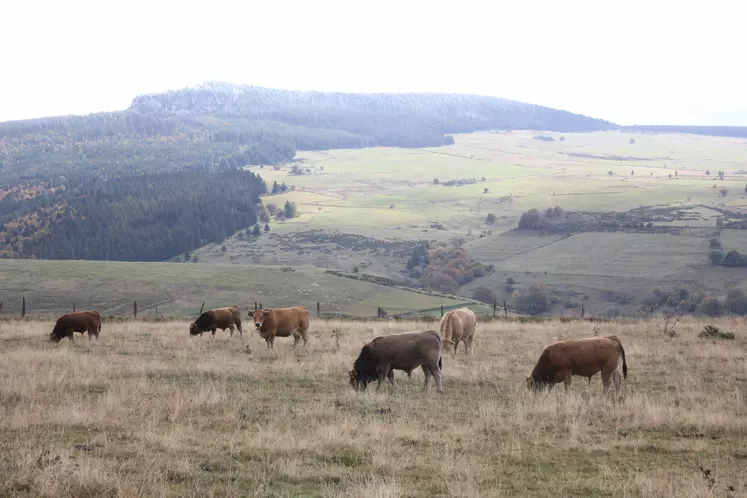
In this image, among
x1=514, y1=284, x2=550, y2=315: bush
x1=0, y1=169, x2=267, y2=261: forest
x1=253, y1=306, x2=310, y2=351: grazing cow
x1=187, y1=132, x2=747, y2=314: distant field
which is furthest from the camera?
x1=0, y1=169, x2=267, y2=261: forest

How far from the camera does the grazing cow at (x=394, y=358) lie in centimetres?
1619

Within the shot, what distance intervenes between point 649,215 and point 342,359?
424 feet

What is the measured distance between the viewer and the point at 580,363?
1554 centimetres

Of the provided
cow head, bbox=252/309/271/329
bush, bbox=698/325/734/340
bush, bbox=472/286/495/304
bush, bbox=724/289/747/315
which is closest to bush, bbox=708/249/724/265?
bush, bbox=724/289/747/315

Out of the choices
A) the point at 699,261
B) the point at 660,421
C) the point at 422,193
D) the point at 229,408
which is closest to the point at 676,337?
the point at 660,421

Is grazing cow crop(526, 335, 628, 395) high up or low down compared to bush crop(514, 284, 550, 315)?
up

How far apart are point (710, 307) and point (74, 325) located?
71720 millimetres

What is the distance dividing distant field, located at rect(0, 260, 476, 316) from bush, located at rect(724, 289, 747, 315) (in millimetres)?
33891

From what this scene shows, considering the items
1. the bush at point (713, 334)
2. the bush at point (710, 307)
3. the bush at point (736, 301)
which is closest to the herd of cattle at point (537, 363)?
the bush at point (713, 334)

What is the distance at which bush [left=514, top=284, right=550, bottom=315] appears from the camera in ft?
274

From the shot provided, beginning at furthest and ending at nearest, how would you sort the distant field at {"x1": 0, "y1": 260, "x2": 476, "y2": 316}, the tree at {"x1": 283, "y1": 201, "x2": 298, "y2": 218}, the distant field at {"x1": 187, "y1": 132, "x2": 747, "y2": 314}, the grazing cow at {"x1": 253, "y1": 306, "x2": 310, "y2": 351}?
the tree at {"x1": 283, "y1": 201, "x2": 298, "y2": 218}
the distant field at {"x1": 187, "y1": 132, "x2": 747, "y2": 314}
the distant field at {"x1": 0, "y1": 260, "x2": 476, "y2": 316}
the grazing cow at {"x1": 253, "y1": 306, "x2": 310, "y2": 351}

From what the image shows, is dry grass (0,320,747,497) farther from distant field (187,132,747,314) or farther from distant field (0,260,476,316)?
distant field (187,132,747,314)

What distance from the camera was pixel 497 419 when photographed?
40.7 ft

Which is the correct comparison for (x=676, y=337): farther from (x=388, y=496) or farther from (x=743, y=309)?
(x=743, y=309)
